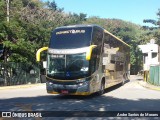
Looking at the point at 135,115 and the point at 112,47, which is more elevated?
the point at 112,47

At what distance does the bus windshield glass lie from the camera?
58.2 ft

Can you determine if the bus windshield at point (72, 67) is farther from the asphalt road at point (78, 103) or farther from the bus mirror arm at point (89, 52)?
Answer: the asphalt road at point (78, 103)

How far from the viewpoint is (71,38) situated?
58.8ft

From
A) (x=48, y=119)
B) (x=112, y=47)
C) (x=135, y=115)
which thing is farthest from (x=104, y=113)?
(x=112, y=47)

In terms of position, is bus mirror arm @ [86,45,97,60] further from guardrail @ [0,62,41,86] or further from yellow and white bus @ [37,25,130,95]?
guardrail @ [0,62,41,86]

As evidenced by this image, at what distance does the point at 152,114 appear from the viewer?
11.7 m

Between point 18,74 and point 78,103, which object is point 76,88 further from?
point 18,74

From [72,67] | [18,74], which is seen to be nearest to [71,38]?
[72,67]

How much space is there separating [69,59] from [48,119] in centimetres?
715

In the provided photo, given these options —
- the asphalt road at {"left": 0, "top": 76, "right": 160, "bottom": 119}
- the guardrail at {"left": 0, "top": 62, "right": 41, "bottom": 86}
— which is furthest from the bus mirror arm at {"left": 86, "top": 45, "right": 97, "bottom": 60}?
the guardrail at {"left": 0, "top": 62, "right": 41, "bottom": 86}

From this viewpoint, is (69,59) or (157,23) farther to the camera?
(157,23)

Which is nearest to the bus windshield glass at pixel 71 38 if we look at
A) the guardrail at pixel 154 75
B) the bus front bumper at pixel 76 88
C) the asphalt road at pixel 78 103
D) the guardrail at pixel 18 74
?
the bus front bumper at pixel 76 88

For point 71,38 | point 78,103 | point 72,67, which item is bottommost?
point 78,103

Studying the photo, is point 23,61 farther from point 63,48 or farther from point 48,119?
point 48,119
